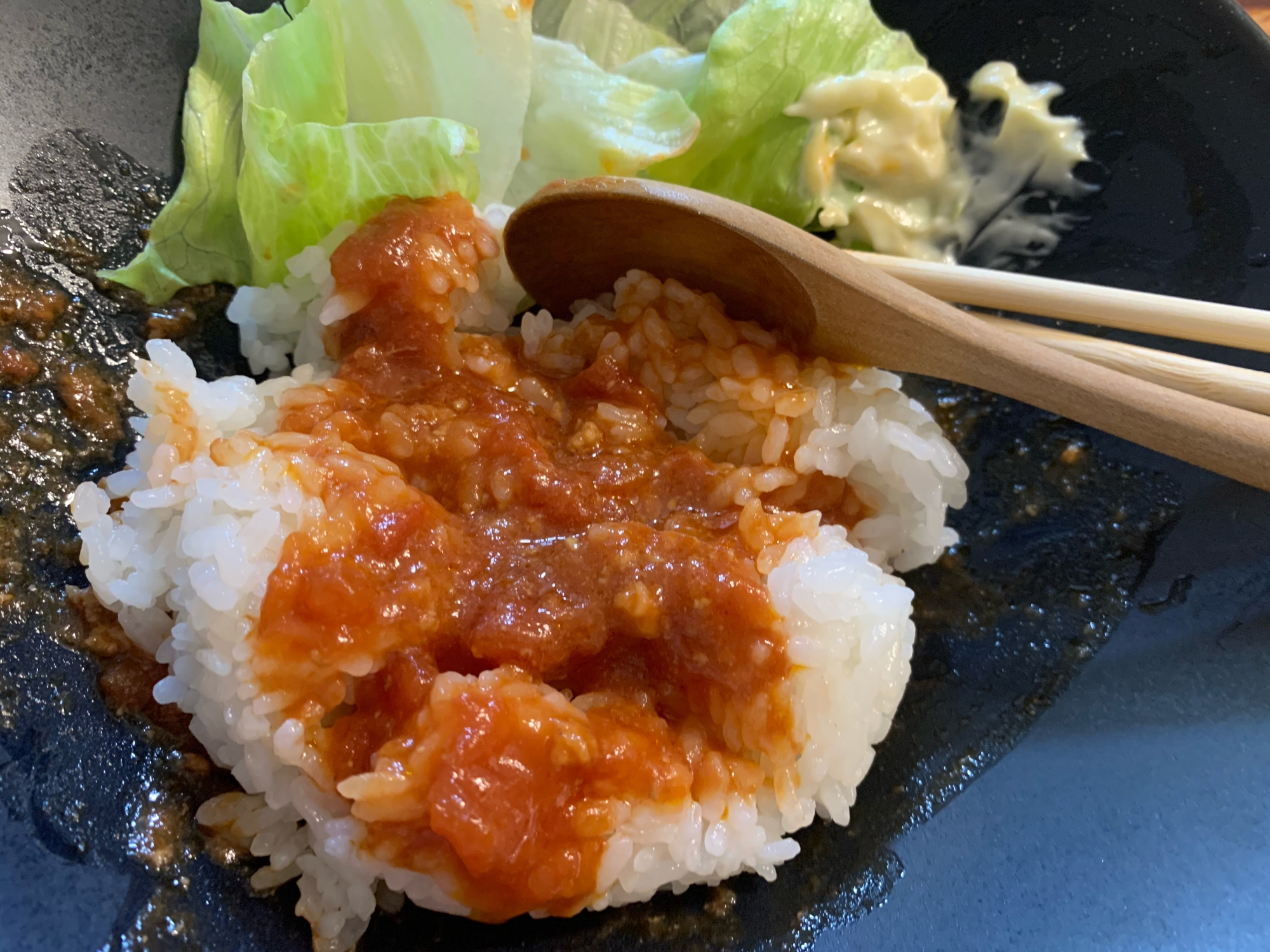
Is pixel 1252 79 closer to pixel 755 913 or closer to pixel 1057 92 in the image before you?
pixel 1057 92

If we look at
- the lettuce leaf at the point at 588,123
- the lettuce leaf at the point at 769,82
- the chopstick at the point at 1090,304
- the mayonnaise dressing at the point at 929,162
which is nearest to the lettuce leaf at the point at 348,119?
the lettuce leaf at the point at 588,123

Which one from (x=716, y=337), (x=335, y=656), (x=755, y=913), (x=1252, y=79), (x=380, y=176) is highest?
(x=1252, y=79)

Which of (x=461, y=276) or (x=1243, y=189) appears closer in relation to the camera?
(x=461, y=276)

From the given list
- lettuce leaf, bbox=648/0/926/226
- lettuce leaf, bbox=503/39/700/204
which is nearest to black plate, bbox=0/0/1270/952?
lettuce leaf, bbox=648/0/926/226

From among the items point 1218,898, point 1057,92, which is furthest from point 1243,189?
point 1218,898

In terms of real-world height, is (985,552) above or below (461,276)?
below

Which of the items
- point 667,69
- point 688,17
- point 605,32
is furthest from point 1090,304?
point 605,32
